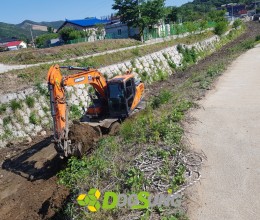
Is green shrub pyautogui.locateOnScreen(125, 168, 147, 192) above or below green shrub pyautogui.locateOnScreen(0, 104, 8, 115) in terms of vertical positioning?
below

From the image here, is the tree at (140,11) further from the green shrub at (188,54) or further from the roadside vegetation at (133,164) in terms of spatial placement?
the roadside vegetation at (133,164)

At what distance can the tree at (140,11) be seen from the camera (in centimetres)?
3912

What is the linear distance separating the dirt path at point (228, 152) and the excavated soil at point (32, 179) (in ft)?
12.1

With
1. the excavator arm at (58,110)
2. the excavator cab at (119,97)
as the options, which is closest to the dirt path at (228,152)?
the excavator cab at (119,97)

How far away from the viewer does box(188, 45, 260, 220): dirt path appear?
6352mm

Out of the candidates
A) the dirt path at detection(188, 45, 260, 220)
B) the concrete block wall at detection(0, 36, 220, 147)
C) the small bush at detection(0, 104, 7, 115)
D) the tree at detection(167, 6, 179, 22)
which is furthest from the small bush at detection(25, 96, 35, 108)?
the tree at detection(167, 6, 179, 22)

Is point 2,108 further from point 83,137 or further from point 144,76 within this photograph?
point 144,76

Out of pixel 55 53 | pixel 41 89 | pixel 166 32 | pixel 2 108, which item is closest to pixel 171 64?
pixel 55 53

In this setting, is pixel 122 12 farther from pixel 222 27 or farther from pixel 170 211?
pixel 170 211

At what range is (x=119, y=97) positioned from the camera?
1223 cm

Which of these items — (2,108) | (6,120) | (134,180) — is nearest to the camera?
(134,180)

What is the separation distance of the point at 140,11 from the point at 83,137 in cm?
3179

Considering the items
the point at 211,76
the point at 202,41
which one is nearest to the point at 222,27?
the point at 202,41

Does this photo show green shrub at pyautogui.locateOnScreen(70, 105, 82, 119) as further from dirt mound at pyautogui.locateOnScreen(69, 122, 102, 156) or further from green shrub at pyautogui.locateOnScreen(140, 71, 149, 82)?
green shrub at pyautogui.locateOnScreen(140, 71, 149, 82)
